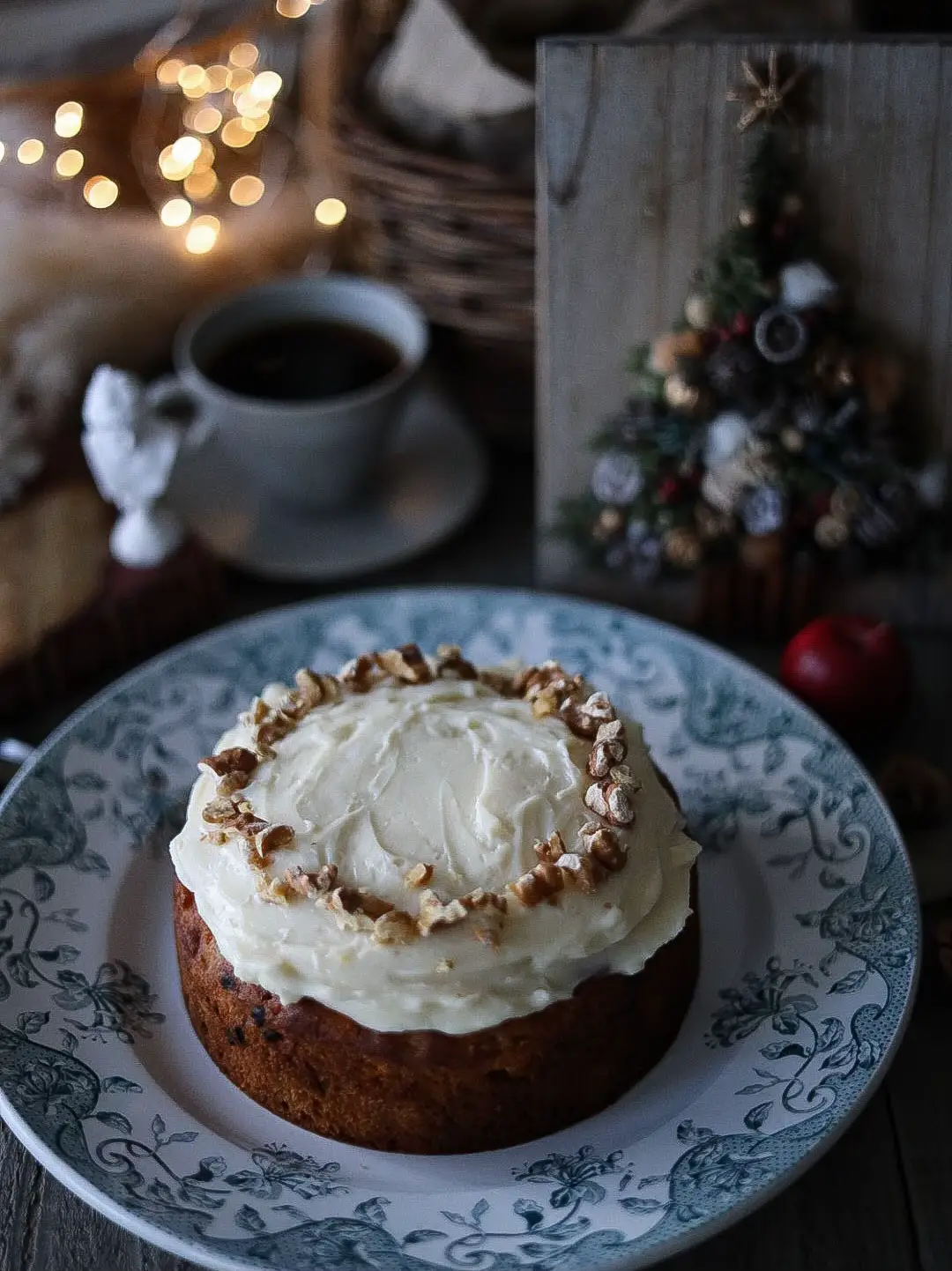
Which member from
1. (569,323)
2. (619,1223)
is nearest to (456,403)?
(569,323)

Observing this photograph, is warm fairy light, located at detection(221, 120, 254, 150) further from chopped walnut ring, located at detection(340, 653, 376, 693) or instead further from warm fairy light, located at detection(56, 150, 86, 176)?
chopped walnut ring, located at detection(340, 653, 376, 693)

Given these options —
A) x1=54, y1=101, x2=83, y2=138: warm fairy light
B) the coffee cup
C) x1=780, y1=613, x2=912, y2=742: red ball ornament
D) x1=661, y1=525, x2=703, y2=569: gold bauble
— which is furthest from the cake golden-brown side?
x1=54, y1=101, x2=83, y2=138: warm fairy light

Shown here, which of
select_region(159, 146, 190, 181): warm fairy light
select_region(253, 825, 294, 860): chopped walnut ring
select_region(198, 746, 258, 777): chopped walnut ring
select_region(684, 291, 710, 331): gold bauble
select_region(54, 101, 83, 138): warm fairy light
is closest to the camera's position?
select_region(253, 825, 294, 860): chopped walnut ring

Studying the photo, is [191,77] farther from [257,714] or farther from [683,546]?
[257,714]

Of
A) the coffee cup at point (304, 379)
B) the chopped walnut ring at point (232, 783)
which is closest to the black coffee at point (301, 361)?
the coffee cup at point (304, 379)

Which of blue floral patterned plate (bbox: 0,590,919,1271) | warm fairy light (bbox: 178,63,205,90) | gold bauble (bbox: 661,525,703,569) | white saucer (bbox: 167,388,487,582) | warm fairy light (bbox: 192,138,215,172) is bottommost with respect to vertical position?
white saucer (bbox: 167,388,487,582)

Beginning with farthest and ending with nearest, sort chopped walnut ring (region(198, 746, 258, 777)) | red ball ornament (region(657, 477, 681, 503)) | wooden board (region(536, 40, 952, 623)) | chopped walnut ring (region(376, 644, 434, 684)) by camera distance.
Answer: red ball ornament (region(657, 477, 681, 503)) → wooden board (region(536, 40, 952, 623)) → chopped walnut ring (region(376, 644, 434, 684)) → chopped walnut ring (region(198, 746, 258, 777))
